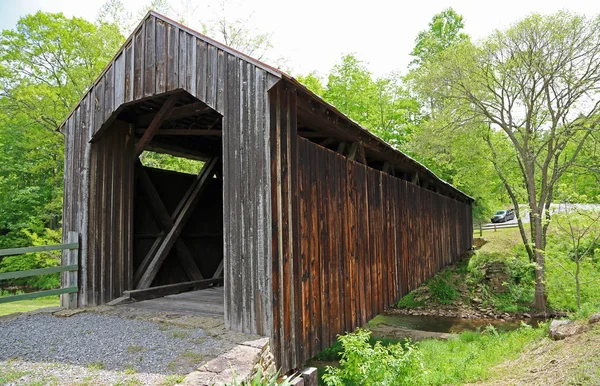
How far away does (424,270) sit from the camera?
10.0 metres

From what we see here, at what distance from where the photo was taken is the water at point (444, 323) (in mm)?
12008

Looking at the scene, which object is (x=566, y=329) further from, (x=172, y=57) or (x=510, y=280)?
(x=510, y=280)

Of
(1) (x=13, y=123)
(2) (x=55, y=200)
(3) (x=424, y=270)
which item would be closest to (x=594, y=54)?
(3) (x=424, y=270)

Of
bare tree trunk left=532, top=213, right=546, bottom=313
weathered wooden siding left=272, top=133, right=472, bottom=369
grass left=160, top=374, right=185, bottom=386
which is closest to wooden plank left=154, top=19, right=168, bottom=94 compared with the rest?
weathered wooden siding left=272, top=133, right=472, bottom=369

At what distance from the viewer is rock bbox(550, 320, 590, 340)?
6.62 metres

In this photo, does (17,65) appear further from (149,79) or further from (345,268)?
(345,268)

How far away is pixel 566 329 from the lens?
705cm

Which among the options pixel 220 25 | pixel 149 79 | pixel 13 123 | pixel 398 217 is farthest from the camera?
pixel 220 25

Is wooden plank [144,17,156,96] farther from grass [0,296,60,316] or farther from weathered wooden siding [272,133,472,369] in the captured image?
grass [0,296,60,316]

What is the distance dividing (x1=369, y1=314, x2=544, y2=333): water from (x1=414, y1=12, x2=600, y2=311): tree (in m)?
1.53

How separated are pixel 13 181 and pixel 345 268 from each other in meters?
17.3

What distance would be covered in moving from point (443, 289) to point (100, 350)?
14.0m

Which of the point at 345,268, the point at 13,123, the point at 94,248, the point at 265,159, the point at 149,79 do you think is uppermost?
the point at 13,123

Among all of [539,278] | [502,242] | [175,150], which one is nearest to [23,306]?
[175,150]
